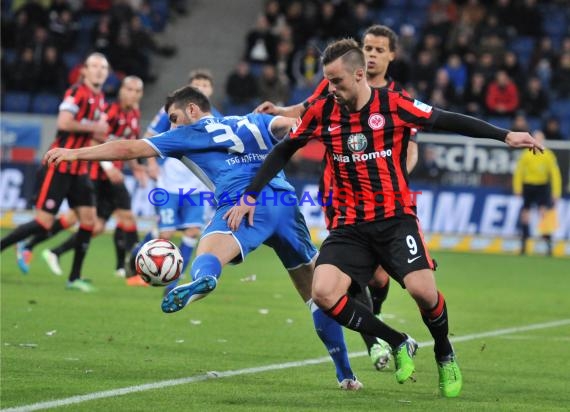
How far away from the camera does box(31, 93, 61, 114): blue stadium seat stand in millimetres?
25312

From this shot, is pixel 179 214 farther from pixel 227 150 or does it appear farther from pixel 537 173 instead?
pixel 537 173

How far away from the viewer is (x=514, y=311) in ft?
41.5

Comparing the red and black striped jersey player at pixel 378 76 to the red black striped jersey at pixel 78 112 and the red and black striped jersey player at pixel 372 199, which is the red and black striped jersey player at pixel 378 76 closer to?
the red and black striped jersey player at pixel 372 199

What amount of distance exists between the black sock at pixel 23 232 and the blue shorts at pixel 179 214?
1.35 meters

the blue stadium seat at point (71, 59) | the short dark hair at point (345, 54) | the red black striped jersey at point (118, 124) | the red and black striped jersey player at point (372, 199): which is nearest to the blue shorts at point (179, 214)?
the red black striped jersey at point (118, 124)

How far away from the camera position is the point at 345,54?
279 inches

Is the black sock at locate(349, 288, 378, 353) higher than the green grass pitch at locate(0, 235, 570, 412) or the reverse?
higher

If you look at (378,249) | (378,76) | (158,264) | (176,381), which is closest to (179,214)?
(378,76)

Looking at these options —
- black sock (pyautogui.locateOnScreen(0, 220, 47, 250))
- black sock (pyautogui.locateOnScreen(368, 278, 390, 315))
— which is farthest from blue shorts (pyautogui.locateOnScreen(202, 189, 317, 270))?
black sock (pyautogui.locateOnScreen(0, 220, 47, 250))

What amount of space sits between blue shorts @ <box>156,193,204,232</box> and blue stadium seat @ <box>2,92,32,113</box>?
1316 centimetres

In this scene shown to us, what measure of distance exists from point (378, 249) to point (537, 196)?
46.1 ft

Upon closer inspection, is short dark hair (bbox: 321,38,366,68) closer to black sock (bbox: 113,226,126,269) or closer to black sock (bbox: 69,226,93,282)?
black sock (bbox: 69,226,93,282)

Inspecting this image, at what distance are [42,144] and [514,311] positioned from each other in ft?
42.7

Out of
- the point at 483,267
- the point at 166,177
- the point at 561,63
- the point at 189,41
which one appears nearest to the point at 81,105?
the point at 166,177
